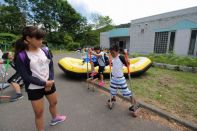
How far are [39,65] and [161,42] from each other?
1472cm

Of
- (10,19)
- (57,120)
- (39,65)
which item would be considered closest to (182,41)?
(57,120)

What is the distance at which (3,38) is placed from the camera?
23266 mm

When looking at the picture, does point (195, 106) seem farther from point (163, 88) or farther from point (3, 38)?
point (3, 38)

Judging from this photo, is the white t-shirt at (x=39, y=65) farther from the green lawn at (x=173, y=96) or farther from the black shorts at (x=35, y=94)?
the green lawn at (x=173, y=96)

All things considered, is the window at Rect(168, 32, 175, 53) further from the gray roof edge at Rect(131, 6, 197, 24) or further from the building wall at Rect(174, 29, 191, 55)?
the gray roof edge at Rect(131, 6, 197, 24)

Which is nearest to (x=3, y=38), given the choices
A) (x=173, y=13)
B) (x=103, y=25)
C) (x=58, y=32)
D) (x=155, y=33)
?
(x=58, y=32)

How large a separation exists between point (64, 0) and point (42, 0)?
17.3ft

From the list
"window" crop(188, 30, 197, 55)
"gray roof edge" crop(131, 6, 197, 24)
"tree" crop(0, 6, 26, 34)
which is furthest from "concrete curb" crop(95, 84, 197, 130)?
"tree" crop(0, 6, 26, 34)

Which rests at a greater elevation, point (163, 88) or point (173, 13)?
point (173, 13)

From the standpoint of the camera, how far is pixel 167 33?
46.0 feet

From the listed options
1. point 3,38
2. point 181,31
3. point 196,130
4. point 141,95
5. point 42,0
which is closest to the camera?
point 196,130

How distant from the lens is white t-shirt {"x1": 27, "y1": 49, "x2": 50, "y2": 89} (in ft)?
6.52

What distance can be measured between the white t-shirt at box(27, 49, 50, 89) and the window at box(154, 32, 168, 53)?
1423 cm

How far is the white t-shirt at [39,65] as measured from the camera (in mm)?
1987
